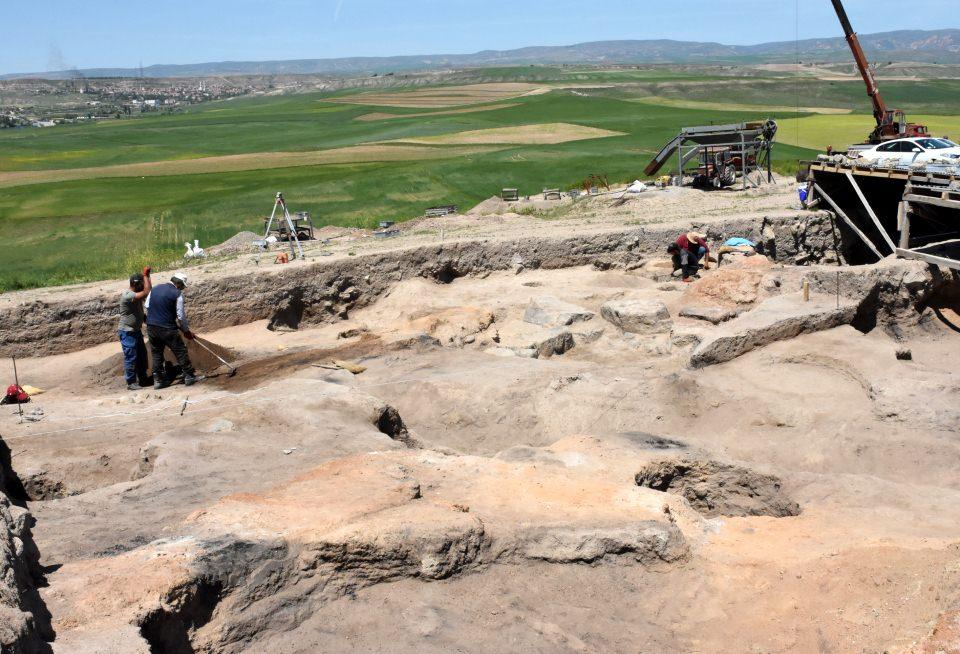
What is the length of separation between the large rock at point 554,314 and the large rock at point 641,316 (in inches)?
21.4

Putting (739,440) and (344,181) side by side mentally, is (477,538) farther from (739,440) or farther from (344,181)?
(344,181)

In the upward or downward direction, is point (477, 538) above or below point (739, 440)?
above

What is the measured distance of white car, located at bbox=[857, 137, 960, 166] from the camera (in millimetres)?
23031

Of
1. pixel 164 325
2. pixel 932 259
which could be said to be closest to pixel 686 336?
pixel 932 259

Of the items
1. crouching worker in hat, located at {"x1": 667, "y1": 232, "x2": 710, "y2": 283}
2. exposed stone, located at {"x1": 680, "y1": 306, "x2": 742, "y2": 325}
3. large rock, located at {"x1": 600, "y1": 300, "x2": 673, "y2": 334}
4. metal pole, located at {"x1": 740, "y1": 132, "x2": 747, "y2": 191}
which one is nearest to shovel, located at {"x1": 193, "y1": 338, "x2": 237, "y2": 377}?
large rock, located at {"x1": 600, "y1": 300, "x2": 673, "y2": 334}

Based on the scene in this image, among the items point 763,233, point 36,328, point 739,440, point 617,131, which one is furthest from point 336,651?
point 617,131

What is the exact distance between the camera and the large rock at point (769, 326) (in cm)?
1342

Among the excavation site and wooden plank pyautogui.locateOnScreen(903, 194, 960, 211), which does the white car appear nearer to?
wooden plank pyautogui.locateOnScreen(903, 194, 960, 211)

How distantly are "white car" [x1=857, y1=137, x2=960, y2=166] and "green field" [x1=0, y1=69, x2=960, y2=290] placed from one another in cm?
1176

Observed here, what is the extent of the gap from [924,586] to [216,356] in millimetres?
11091

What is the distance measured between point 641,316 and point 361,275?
634cm


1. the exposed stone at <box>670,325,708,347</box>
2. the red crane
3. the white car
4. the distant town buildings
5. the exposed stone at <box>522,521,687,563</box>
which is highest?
the distant town buildings

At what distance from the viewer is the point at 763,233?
2191 cm

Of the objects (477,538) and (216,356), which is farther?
(216,356)
